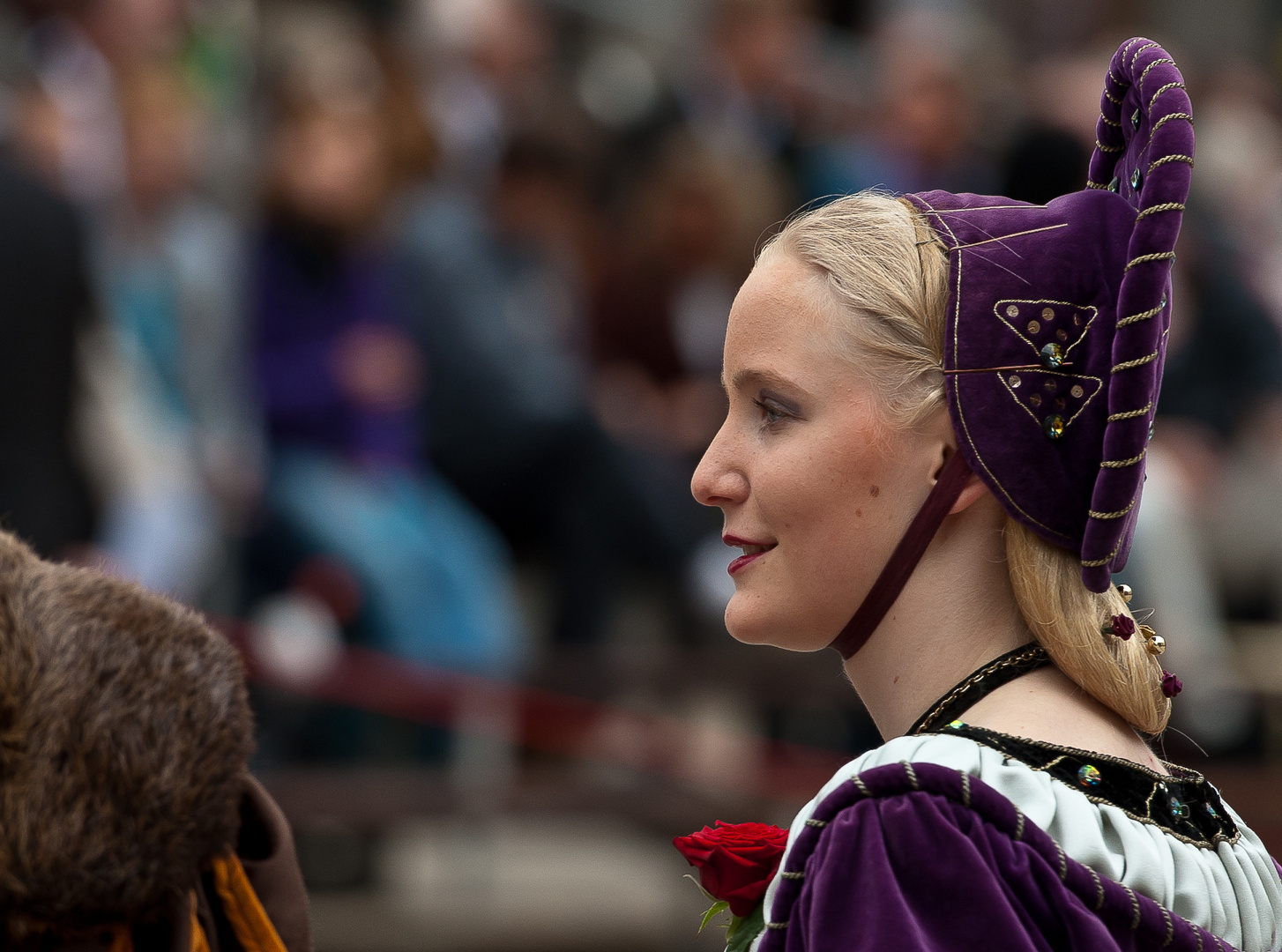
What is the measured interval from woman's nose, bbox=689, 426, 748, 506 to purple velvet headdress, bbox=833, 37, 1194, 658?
0.20m

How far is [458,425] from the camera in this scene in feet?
19.7

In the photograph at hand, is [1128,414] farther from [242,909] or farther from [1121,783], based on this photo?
[242,909]

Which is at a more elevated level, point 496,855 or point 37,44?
point 37,44

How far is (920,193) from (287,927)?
1.18 m

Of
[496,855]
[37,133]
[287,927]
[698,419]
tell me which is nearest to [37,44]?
[37,133]

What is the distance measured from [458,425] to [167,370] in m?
0.98

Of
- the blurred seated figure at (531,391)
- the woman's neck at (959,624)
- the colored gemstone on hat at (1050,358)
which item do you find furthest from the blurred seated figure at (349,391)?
the colored gemstone on hat at (1050,358)

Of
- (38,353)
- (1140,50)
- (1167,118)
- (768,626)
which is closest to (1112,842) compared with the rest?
(768,626)

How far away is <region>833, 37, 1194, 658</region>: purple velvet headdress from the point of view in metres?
1.88

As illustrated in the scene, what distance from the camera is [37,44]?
5832 millimetres

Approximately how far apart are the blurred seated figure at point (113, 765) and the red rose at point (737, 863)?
0.54 m

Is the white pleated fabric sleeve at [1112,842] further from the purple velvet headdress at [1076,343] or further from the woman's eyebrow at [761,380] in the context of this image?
the woman's eyebrow at [761,380]

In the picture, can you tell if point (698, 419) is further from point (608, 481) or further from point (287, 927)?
point (287, 927)

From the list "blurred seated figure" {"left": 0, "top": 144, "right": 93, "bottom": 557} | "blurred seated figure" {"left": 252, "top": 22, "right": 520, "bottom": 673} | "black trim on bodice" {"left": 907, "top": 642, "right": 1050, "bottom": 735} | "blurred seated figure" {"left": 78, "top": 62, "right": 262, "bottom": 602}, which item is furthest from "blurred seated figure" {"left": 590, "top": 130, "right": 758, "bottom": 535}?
"black trim on bodice" {"left": 907, "top": 642, "right": 1050, "bottom": 735}
